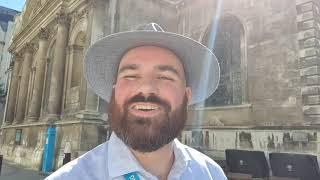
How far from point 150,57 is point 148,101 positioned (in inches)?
Answer: 12.4

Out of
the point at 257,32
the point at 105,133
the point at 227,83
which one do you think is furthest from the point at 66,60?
the point at 257,32

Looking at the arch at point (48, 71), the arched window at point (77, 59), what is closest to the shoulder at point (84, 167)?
the arched window at point (77, 59)

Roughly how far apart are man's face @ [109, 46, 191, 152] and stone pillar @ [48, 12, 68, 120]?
14490 millimetres

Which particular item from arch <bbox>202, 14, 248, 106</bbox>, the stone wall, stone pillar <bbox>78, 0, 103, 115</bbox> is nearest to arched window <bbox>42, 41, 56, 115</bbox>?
stone pillar <bbox>78, 0, 103, 115</bbox>

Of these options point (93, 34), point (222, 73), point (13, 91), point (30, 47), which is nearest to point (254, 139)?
point (222, 73)

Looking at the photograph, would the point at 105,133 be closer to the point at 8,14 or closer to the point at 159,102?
the point at 159,102

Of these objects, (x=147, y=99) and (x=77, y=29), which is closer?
(x=147, y=99)

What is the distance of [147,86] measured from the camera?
166 cm

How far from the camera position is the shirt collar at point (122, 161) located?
4.50 ft

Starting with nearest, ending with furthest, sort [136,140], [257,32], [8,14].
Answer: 1. [136,140]
2. [257,32]
3. [8,14]

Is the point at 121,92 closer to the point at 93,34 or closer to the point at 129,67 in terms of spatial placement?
the point at 129,67

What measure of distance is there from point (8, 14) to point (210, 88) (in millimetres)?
63380

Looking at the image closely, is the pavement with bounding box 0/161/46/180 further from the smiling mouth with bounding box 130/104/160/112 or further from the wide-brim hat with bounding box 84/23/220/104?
the smiling mouth with bounding box 130/104/160/112

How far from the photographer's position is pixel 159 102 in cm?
163
